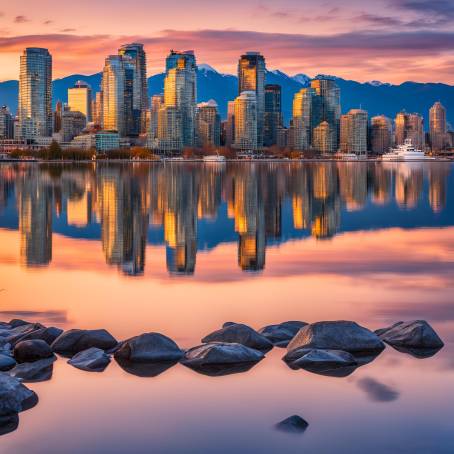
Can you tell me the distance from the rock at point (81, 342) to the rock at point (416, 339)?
164 inches

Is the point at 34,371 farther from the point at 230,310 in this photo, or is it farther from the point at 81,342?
the point at 230,310

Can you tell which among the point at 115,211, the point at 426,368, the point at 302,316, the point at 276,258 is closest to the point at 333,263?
the point at 276,258

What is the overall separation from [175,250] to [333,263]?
16.5 ft

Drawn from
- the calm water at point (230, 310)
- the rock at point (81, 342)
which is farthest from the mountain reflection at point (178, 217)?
the rock at point (81, 342)

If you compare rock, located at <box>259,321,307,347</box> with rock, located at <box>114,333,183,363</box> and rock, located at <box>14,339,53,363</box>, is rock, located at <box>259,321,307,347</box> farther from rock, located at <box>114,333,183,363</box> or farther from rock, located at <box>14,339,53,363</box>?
rock, located at <box>14,339,53,363</box>

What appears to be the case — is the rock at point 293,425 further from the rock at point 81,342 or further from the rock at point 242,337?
the rock at point 81,342

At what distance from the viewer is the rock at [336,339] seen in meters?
12.2

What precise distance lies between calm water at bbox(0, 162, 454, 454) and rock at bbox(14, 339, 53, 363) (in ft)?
1.88

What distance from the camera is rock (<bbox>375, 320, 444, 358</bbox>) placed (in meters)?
12.5

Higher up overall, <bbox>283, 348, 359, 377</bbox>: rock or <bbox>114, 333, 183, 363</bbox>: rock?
<bbox>114, 333, 183, 363</bbox>: rock

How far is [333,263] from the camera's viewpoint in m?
21.9

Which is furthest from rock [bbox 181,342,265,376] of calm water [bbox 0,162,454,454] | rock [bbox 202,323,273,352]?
rock [bbox 202,323,273,352]

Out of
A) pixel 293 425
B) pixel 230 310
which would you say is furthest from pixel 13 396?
pixel 230 310

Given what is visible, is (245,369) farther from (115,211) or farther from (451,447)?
(115,211)
